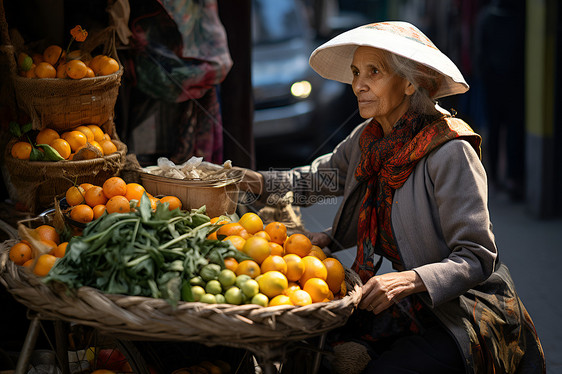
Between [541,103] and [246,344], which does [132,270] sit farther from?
[541,103]

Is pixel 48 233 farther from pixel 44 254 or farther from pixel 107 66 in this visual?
pixel 107 66

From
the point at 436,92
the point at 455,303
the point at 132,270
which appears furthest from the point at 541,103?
the point at 132,270

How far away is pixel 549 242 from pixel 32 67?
4031 mm

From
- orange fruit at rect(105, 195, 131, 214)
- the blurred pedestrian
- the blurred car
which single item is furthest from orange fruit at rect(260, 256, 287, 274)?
the blurred pedestrian

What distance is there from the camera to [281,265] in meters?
1.78

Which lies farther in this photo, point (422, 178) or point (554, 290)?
point (554, 290)

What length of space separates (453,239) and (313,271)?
0.52 metres

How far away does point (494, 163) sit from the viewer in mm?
6355

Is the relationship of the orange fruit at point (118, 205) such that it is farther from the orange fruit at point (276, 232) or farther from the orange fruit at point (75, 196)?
the orange fruit at point (276, 232)

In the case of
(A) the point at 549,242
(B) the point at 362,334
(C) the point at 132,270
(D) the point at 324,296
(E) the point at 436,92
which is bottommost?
(A) the point at 549,242

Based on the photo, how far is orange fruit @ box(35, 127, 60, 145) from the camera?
227cm

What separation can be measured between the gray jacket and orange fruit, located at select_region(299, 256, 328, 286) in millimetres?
342

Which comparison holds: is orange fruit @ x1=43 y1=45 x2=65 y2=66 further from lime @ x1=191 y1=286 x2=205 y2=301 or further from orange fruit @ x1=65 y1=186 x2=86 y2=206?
lime @ x1=191 y1=286 x2=205 y2=301

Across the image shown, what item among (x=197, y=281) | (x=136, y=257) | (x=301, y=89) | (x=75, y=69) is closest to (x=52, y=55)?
(x=75, y=69)
